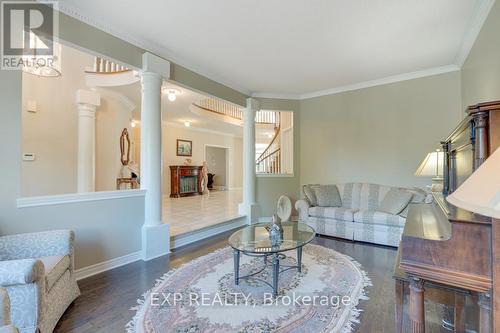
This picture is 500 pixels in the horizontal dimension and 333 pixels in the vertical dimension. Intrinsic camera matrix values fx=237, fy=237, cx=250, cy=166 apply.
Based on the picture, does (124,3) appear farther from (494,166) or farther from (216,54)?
(494,166)

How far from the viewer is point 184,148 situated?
8922 mm

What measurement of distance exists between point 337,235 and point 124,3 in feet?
13.3

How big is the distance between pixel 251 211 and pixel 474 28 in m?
4.08

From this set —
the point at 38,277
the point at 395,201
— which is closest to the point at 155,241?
the point at 38,277

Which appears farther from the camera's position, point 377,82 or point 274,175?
point 274,175

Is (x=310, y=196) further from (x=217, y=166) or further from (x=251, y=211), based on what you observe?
(x=217, y=166)

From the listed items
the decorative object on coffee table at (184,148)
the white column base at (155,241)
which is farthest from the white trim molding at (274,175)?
the decorative object on coffee table at (184,148)

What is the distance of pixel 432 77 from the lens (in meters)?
3.83

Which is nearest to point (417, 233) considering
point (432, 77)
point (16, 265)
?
point (16, 265)

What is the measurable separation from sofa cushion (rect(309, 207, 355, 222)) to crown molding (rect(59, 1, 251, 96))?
2728 millimetres

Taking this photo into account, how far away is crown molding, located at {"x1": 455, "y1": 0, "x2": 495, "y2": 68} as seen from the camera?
2.23 meters

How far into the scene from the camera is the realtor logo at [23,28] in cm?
207

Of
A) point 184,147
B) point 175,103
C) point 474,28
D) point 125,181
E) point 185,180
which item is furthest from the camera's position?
point 184,147

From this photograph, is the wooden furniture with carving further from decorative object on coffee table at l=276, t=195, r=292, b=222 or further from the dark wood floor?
decorative object on coffee table at l=276, t=195, r=292, b=222
